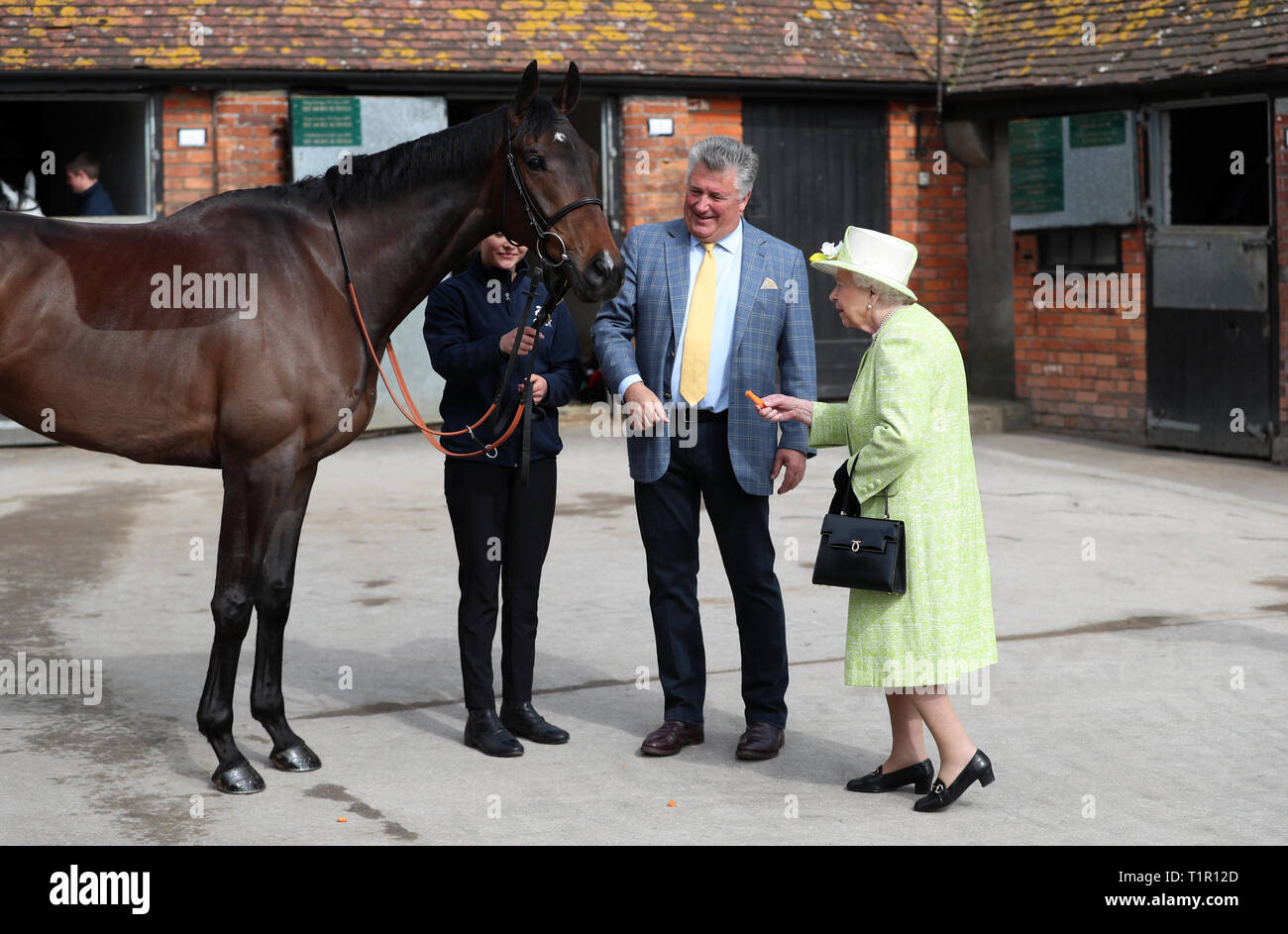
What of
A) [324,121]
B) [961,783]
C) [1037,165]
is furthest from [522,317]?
[1037,165]

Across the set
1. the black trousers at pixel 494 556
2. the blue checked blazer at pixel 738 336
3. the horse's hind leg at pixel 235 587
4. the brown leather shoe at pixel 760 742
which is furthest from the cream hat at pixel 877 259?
the horse's hind leg at pixel 235 587

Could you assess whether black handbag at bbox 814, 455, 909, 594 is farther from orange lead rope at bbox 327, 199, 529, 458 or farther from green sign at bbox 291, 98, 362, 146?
green sign at bbox 291, 98, 362, 146

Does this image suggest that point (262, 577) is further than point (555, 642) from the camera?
No

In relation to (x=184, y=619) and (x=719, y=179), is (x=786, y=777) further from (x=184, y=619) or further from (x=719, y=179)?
(x=184, y=619)

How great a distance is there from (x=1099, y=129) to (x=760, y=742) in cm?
933

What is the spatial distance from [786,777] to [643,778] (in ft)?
1.52

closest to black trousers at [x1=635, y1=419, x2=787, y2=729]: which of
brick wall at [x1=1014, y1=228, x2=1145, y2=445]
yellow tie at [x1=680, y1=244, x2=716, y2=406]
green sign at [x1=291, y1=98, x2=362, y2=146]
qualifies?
yellow tie at [x1=680, y1=244, x2=716, y2=406]

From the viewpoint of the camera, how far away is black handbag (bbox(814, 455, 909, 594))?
196 inches

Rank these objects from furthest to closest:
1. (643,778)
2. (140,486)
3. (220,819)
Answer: (140,486) → (643,778) → (220,819)

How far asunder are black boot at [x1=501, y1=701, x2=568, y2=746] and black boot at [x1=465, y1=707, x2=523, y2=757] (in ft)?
0.21

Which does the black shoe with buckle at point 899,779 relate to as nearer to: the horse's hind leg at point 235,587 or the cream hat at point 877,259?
the cream hat at point 877,259

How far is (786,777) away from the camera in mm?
5484

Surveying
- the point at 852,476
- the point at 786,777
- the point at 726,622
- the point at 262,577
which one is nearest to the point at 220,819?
the point at 262,577

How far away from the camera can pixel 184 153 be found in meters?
13.5
